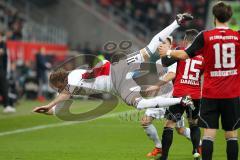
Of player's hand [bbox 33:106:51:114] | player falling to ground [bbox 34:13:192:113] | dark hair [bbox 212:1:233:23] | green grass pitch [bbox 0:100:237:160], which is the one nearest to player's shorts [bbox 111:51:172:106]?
player falling to ground [bbox 34:13:192:113]

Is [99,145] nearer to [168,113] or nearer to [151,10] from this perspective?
[168,113]

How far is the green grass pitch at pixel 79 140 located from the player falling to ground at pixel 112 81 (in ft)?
3.41

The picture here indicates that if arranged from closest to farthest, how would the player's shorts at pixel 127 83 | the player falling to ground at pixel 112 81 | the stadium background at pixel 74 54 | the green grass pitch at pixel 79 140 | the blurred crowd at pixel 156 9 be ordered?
the player falling to ground at pixel 112 81 < the green grass pitch at pixel 79 140 < the player's shorts at pixel 127 83 < the stadium background at pixel 74 54 < the blurred crowd at pixel 156 9

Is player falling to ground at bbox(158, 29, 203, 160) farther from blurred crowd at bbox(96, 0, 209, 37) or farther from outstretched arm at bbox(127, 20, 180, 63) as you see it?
blurred crowd at bbox(96, 0, 209, 37)

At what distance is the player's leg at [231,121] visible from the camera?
10.0 metres

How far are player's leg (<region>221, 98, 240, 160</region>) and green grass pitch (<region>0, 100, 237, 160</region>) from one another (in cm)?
269

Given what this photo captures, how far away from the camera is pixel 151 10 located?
36.9 meters

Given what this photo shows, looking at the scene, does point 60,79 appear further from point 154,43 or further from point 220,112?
point 220,112

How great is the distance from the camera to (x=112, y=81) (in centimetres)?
1404

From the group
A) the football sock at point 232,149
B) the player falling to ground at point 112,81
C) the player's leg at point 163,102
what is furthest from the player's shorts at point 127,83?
the football sock at point 232,149

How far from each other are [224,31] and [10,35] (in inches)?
860

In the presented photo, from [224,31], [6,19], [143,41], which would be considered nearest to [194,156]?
[224,31]

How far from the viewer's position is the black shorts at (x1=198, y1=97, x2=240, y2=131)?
394 inches

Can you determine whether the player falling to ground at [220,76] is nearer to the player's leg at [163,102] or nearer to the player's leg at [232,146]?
the player's leg at [232,146]
